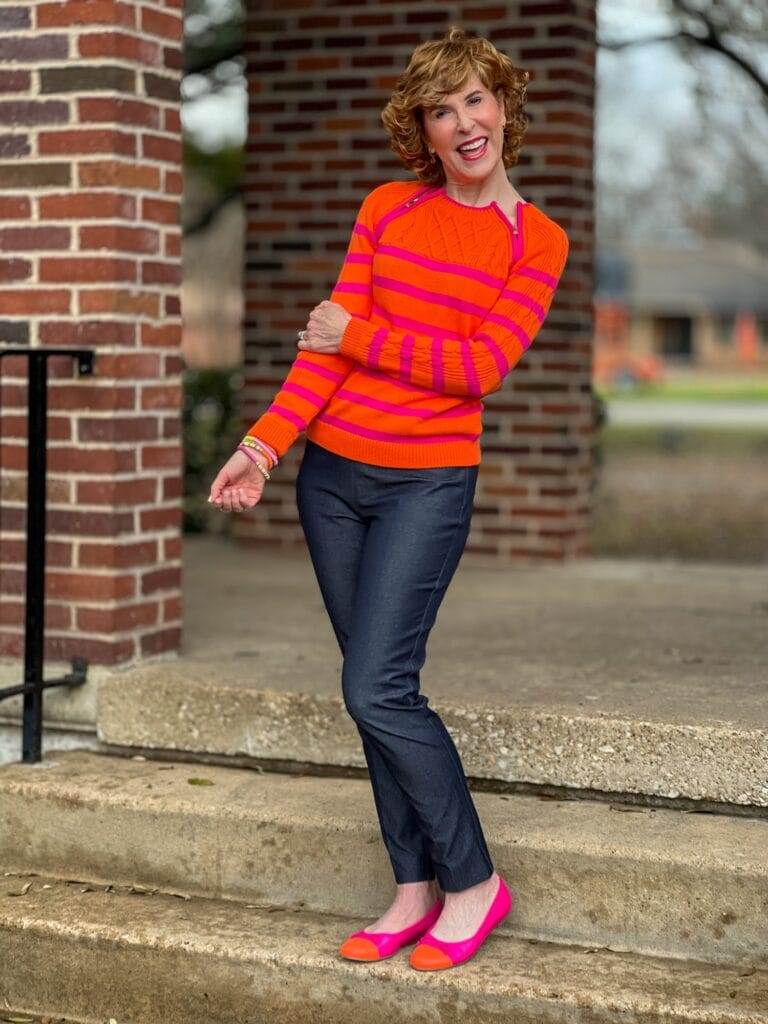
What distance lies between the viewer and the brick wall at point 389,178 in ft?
23.2

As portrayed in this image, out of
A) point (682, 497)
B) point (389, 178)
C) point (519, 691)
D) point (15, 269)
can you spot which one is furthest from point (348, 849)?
point (682, 497)

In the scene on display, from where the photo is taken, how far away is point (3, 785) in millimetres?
4441

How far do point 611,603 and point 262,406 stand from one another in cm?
219

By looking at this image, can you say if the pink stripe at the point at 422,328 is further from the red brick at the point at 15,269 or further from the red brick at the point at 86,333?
the red brick at the point at 15,269

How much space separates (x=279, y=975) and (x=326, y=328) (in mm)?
1430

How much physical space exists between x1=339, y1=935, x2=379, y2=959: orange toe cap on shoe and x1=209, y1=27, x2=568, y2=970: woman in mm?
123

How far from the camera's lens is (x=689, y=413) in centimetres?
3120

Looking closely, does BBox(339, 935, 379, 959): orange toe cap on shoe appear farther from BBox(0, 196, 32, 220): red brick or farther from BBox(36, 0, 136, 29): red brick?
BBox(36, 0, 136, 29): red brick

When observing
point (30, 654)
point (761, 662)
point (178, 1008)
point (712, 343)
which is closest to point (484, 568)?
point (761, 662)

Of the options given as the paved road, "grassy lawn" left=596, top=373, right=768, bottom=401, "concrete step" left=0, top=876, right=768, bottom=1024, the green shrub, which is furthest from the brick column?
"grassy lawn" left=596, top=373, right=768, bottom=401

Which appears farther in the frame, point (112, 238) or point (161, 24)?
point (161, 24)

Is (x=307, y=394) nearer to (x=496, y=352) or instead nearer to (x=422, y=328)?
(x=422, y=328)

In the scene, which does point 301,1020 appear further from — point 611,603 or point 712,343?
point 712,343

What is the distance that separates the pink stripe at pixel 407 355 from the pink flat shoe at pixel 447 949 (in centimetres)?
119
